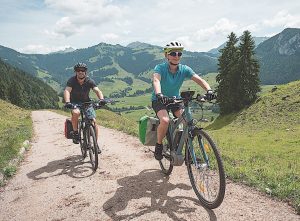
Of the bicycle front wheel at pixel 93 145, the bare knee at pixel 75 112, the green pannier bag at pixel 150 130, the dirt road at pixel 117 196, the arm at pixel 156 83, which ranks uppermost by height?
the arm at pixel 156 83

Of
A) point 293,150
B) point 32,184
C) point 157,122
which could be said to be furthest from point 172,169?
point 293,150

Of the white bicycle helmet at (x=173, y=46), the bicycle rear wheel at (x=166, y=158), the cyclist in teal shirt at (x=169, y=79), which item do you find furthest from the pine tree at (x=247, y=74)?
the white bicycle helmet at (x=173, y=46)

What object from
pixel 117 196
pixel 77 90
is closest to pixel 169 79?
pixel 117 196

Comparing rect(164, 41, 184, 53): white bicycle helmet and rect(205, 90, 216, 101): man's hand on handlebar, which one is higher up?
rect(164, 41, 184, 53): white bicycle helmet

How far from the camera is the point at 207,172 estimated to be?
24.2 feet

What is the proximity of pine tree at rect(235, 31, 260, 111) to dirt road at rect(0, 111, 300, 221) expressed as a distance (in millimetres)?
61396

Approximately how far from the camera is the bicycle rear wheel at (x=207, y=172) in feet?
22.1

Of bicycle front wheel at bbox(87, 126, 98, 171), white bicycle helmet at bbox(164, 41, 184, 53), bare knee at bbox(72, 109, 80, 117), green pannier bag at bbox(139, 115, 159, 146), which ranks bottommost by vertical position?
bicycle front wheel at bbox(87, 126, 98, 171)

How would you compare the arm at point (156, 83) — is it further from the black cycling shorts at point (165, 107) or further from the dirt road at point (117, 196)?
the dirt road at point (117, 196)

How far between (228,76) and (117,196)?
66184 millimetres

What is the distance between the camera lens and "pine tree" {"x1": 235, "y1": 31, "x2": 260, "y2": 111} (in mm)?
Answer: 70438

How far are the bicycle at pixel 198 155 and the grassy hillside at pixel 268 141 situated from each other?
1.68 m

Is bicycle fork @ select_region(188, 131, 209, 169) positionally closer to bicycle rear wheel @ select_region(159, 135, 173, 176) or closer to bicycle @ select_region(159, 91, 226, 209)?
bicycle @ select_region(159, 91, 226, 209)

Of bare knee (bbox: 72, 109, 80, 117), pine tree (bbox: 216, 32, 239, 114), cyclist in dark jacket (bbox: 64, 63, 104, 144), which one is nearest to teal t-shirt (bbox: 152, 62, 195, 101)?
cyclist in dark jacket (bbox: 64, 63, 104, 144)
